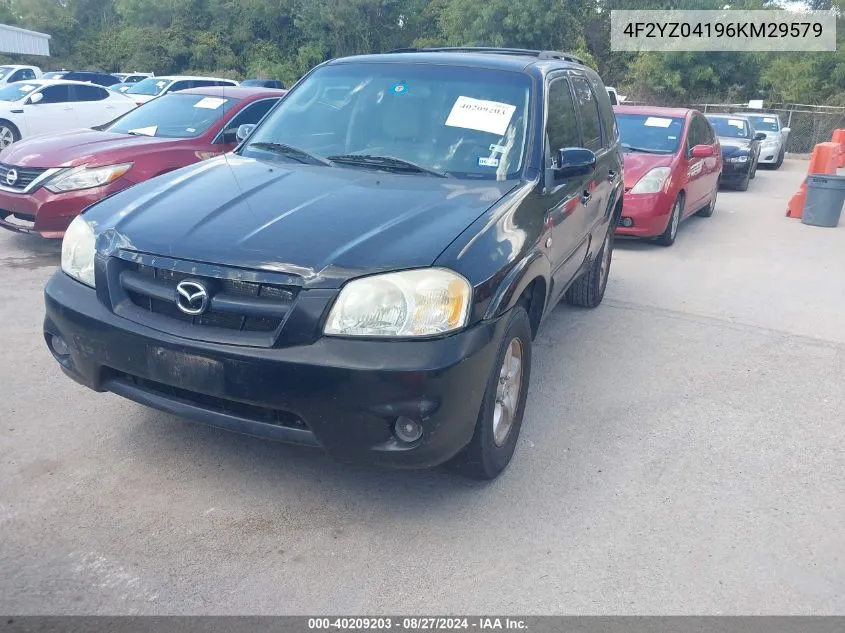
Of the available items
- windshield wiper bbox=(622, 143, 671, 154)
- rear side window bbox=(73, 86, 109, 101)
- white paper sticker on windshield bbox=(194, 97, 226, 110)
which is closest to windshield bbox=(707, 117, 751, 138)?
windshield wiper bbox=(622, 143, 671, 154)

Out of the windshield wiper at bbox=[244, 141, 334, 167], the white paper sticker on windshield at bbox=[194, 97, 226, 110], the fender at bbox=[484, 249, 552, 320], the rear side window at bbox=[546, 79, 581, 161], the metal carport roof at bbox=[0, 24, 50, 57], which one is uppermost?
the rear side window at bbox=[546, 79, 581, 161]

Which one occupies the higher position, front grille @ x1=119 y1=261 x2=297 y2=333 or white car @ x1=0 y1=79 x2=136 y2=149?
front grille @ x1=119 y1=261 x2=297 y2=333

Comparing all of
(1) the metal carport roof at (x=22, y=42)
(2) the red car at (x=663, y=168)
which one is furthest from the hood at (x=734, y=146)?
(1) the metal carport roof at (x=22, y=42)

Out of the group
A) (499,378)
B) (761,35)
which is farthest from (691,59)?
(499,378)

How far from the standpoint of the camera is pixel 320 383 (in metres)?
2.88

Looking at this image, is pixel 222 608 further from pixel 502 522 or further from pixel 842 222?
pixel 842 222

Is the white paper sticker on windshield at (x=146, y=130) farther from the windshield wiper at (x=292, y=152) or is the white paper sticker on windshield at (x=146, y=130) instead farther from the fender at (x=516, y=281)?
the fender at (x=516, y=281)

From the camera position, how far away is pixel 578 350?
5531 mm

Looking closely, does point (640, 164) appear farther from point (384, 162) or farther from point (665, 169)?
point (384, 162)

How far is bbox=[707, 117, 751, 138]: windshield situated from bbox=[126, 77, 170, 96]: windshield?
44.1 feet

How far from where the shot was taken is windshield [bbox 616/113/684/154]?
9.53 meters

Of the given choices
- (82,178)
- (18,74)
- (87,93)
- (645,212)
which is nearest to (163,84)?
(87,93)

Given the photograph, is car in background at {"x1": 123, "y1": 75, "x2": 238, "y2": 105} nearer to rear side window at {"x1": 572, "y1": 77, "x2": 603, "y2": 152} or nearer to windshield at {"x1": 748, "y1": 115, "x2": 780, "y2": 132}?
windshield at {"x1": 748, "y1": 115, "x2": 780, "y2": 132}

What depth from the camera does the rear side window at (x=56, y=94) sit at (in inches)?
567
